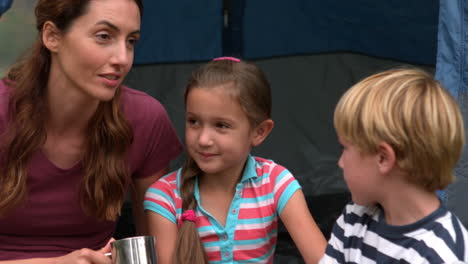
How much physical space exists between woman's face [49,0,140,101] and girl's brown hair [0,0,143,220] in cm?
3

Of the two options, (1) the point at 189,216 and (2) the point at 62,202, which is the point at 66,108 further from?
(1) the point at 189,216

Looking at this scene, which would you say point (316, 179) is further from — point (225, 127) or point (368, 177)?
point (368, 177)

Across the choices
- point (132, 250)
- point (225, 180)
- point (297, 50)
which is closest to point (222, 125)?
point (225, 180)

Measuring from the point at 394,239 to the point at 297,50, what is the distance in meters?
1.64

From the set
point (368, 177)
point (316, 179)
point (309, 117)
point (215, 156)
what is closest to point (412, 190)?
point (368, 177)

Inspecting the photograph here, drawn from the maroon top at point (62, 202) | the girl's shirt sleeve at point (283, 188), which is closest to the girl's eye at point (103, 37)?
the maroon top at point (62, 202)

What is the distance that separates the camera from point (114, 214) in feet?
6.05

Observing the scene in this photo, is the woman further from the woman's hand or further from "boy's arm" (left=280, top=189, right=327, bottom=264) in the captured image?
"boy's arm" (left=280, top=189, right=327, bottom=264)

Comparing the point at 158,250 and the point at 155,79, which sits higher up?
the point at 155,79

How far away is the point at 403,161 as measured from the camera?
1.30 m

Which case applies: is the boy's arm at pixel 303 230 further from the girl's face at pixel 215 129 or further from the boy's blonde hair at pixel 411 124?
the boy's blonde hair at pixel 411 124

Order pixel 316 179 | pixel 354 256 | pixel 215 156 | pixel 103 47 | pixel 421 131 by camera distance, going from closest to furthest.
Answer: pixel 421 131 → pixel 354 256 → pixel 103 47 → pixel 215 156 → pixel 316 179

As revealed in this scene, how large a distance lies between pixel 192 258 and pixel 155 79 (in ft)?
3.81

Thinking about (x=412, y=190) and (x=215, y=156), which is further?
(x=215, y=156)
